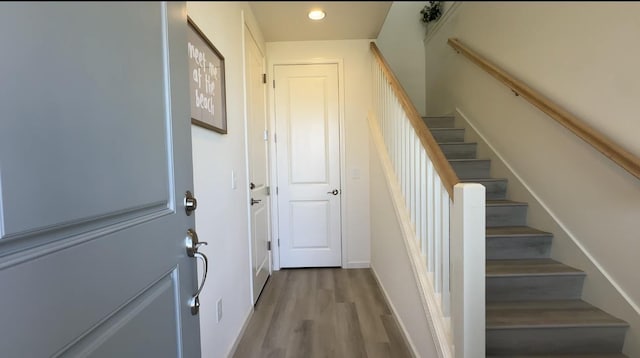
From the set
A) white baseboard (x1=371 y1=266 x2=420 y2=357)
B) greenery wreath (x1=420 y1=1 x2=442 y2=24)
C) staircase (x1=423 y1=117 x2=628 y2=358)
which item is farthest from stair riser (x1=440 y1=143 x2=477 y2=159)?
greenery wreath (x1=420 y1=1 x2=442 y2=24)

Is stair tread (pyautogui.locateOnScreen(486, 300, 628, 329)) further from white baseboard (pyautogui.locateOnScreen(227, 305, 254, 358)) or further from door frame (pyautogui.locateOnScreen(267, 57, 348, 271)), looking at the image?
door frame (pyautogui.locateOnScreen(267, 57, 348, 271))

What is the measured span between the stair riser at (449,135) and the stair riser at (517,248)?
1347 mm

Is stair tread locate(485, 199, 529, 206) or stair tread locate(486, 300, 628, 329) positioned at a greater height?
stair tread locate(485, 199, 529, 206)

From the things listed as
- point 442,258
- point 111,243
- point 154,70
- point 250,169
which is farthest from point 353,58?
point 111,243

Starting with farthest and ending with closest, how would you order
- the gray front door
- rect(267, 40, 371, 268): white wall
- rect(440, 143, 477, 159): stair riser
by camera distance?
rect(267, 40, 371, 268): white wall → rect(440, 143, 477, 159): stair riser → the gray front door

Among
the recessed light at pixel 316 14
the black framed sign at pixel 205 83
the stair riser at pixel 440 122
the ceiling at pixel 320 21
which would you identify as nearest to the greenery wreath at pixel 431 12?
the ceiling at pixel 320 21

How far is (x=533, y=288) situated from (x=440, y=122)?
2.10 metres

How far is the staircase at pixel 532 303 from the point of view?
1.52 meters

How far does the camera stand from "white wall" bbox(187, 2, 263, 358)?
1.54 m

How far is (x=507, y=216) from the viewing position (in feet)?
7.50

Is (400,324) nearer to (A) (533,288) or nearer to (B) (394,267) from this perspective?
(B) (394,267)

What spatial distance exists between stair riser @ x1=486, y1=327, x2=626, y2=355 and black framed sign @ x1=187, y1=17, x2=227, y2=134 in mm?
1690

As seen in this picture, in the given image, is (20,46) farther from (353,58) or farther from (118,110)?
(353,58)

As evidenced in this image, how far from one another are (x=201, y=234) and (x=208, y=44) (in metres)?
0.94
